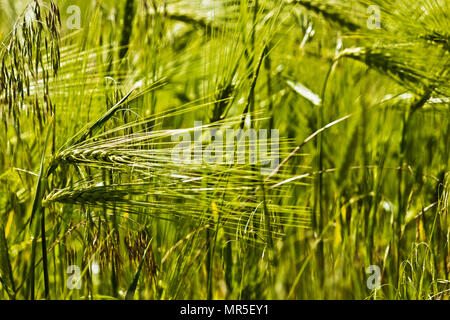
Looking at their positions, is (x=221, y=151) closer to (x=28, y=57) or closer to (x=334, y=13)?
(x=28, y=57)

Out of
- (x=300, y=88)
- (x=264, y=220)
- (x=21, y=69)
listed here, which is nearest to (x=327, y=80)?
(x=300, y=88)

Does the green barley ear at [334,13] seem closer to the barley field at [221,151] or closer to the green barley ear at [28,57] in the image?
the barley field at [221,151]

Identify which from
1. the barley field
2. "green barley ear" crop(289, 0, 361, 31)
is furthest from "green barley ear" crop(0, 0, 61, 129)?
"green barley ear" crop(289, 0, 361, 31)

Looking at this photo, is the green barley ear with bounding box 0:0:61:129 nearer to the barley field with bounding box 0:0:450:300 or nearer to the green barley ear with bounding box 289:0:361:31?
the barley field with bounding box 0:0:450:300

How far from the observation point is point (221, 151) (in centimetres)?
69

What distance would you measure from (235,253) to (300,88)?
35cm

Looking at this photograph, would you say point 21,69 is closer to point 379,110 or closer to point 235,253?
point 235,253

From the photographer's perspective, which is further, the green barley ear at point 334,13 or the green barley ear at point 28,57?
the green barley ear at point 334,13

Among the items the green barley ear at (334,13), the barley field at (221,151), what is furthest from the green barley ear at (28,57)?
the green barley ear at (334,13)

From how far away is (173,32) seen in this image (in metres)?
1.21

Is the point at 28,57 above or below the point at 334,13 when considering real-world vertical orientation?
below

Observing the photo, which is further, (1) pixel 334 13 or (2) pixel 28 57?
(1) pixel 334 13

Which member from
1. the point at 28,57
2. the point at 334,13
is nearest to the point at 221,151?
the point at 28,57

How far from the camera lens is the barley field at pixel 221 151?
757 mm
